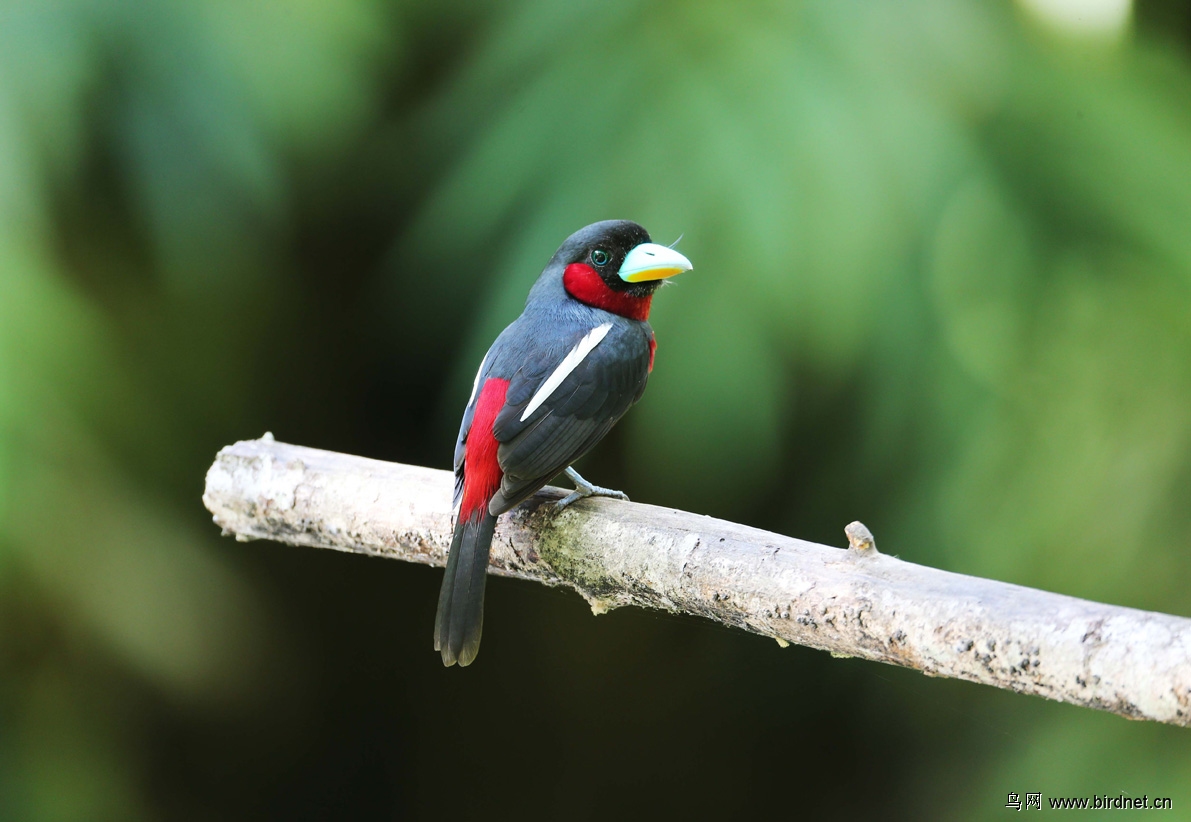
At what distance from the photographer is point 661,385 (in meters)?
1.93

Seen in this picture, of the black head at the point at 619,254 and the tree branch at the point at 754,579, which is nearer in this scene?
the tree branch at the point at 754,579

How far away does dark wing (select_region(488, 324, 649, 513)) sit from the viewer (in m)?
1.29

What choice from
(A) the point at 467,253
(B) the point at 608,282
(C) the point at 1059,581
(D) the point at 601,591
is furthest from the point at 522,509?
(C) the point at 1059,581

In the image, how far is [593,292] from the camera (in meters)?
1.52

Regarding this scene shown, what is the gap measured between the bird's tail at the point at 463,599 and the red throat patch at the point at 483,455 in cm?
3

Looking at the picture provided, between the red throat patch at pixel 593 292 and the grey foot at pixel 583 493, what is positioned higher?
the red throat patch at pixel 593 292

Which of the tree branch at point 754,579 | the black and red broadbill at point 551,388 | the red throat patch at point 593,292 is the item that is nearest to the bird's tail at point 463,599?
the black and red broadbill at point 551,388

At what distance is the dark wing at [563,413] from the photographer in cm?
129

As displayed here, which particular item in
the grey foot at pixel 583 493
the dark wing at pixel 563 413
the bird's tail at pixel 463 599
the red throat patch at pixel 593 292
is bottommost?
the bird's tail at pixel 463 599

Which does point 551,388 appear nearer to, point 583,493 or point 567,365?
point 567,365

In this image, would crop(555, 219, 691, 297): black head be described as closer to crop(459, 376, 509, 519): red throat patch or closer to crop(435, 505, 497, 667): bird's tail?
crop(459, 376, 509, 519): red throat patch

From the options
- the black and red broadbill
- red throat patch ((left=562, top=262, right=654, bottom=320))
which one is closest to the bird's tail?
the black and red broadbill

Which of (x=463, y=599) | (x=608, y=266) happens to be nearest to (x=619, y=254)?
(x=608, y=266)

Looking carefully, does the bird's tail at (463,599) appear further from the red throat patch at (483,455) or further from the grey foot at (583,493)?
the grey foot at (583,493)
